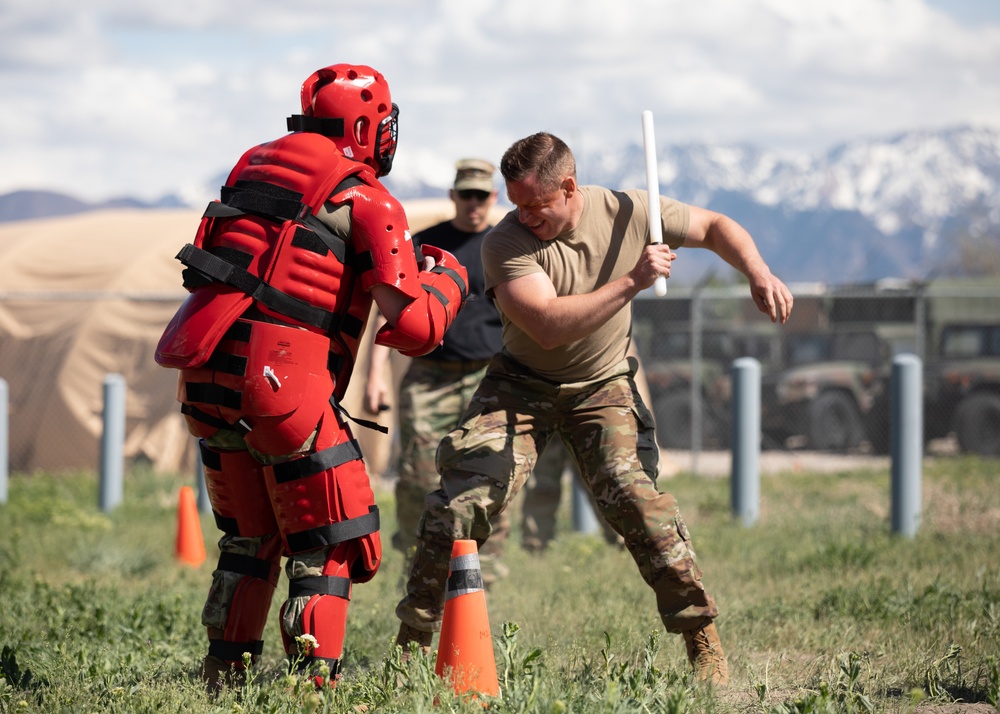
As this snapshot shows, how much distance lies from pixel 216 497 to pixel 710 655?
6.21 ft

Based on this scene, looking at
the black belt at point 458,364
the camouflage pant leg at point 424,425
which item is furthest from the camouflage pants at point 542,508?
the black belt at point 458,364

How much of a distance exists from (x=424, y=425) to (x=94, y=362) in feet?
26.1

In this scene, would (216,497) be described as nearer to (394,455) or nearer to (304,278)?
(304,278)

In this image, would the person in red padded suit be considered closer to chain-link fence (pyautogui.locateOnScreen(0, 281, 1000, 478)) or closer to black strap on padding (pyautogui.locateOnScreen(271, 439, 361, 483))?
black strap on padding (pyautogui.locateOnScreen(271, 439, 361, 483))

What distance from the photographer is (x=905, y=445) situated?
8398 mm

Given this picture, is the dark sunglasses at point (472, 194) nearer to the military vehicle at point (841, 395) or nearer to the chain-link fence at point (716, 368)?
the chain-link fence at point (716, 368)

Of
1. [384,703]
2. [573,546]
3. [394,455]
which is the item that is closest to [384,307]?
[384,703]

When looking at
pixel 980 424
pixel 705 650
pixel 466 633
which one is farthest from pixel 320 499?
pixel 980 424

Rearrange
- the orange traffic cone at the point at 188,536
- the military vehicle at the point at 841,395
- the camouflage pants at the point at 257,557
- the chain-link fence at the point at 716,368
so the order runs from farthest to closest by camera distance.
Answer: the military vehicle at the point at 841,395 < the chain-link fence at the point at 716,368 < the orange traffic cone at the point at 188,536 < the camouflage pants at the point at 257,557

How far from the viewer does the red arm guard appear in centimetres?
402

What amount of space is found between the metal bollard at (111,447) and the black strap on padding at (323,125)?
21.4ft

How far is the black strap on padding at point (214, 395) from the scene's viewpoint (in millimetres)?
3986

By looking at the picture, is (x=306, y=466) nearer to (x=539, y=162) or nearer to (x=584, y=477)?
(x=584, y=477)

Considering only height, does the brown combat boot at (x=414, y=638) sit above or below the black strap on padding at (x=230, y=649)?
below
